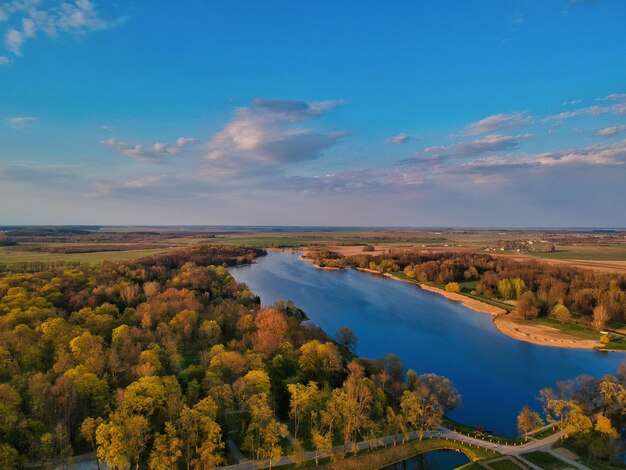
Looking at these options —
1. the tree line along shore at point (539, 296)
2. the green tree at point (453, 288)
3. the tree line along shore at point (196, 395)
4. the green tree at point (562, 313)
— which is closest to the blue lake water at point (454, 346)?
the tree line along shore at point (539, 296)

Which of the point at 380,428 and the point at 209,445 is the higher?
the point at 209,445

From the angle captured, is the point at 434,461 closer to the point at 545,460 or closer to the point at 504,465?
the point at 504,465

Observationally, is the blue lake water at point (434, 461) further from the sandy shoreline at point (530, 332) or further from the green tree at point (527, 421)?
the sandy shoreline at point (530, 332)

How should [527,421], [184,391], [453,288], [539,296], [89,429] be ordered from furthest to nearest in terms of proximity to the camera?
[453,288] → [539,296] → [184,391] → [527,421] → [89,429]

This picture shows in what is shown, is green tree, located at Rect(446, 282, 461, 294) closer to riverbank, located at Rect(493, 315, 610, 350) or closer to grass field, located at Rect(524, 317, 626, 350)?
riverbank, located at Rect(493, 315, 610, 350)

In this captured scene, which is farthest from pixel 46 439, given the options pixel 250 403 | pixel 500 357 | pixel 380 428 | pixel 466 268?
pixel 466 268

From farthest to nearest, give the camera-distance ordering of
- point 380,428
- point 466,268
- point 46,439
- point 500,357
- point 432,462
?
point 466,268 → point 500,357 → point 380,428 → point 432,462 → point 46,439

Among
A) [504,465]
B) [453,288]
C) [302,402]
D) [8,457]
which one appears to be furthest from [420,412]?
[453,288]

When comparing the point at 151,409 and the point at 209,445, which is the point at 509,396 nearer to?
the point at 209,445
